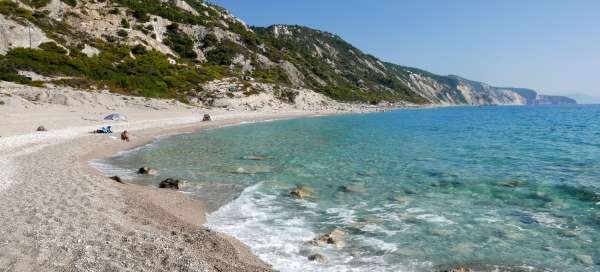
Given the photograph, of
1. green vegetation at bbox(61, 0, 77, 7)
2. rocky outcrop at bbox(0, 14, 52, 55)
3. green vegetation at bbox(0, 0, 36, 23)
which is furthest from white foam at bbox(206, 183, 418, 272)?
green vegetation at bbox(61, 0, 77, 7)

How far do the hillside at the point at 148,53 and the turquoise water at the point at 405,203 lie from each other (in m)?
40.1

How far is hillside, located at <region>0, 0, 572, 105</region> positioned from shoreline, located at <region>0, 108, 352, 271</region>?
4235cm

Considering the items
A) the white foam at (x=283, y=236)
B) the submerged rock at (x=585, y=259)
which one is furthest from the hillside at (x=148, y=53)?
the submerged rock at (x=585, y=259)

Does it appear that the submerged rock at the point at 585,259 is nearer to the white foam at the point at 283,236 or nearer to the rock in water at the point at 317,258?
the white foam at the point at 283,236

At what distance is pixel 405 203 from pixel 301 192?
3921 mm

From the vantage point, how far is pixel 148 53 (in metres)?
85.0

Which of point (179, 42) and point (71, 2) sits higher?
point (71, 2)

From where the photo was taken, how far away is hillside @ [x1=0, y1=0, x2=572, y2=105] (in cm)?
5950

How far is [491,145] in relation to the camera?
3288 centimetres

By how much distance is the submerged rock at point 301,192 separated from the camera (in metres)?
15.3

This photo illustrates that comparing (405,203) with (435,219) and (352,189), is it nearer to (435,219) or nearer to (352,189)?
(435,219)

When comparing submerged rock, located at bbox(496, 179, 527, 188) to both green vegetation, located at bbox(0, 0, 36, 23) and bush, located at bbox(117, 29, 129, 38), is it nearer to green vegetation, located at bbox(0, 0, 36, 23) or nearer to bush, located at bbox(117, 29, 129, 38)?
green vegetation, located at bbox(0, 0, 36, 23)

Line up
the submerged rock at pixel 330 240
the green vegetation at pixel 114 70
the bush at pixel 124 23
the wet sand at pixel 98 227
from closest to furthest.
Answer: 1. the wet sand at pixel 98 227
2. the submerged rock at pixel 330 240
3. the green vegetation at pixel 114 70
4. the bush at pixel 124 23

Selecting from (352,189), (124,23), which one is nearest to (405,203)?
(352,189)
